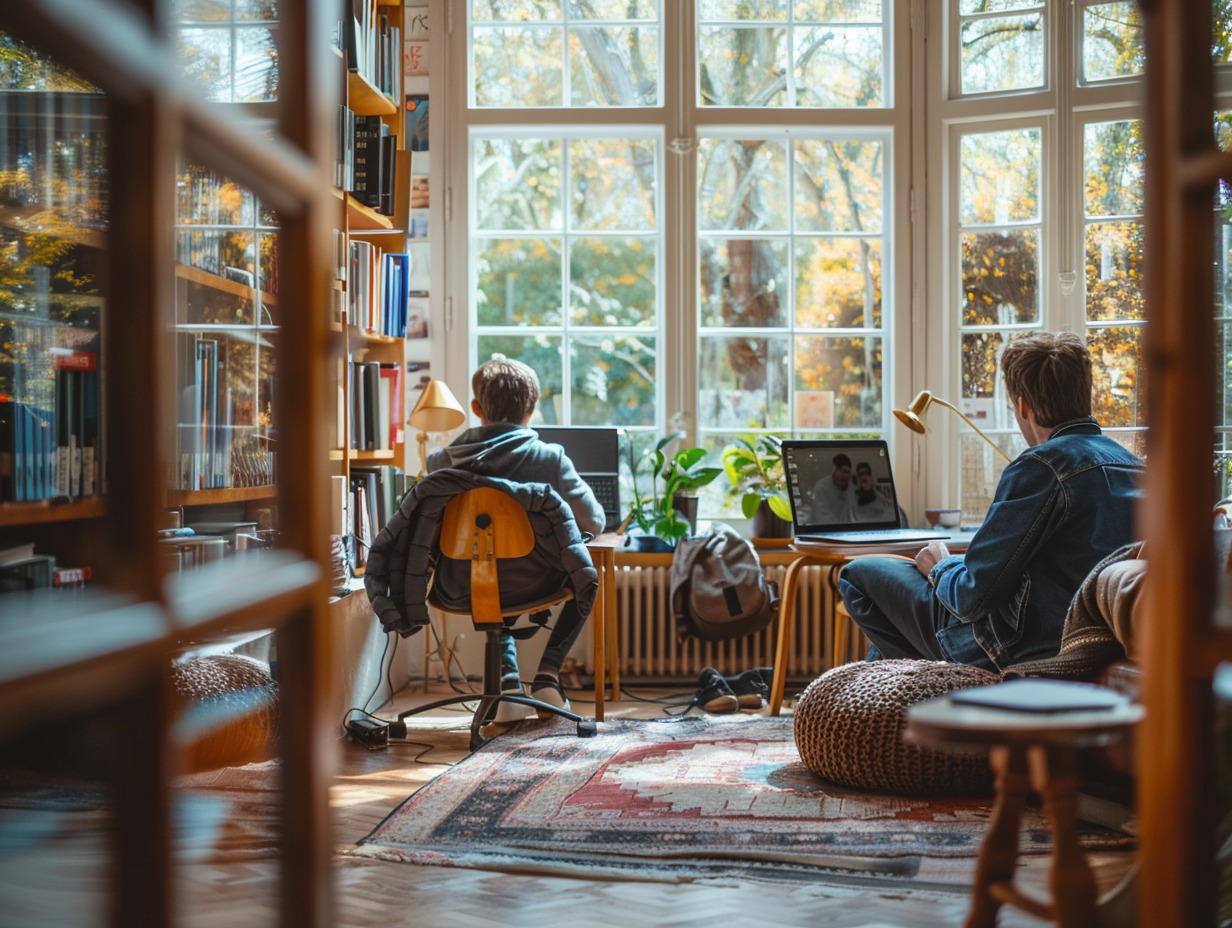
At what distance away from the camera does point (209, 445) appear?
34.6 inches

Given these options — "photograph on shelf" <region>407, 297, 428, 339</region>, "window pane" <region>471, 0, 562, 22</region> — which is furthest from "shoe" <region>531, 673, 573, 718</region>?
"window pane" <region>471, 0, 562, 22</region>

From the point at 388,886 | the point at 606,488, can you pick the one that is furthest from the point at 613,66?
the point at 388,886

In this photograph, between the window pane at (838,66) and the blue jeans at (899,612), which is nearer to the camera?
the blue jeans at (899,612)

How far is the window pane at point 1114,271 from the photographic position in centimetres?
404

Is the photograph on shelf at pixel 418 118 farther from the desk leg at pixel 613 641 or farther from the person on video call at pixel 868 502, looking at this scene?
the person on video call at pixel 868 502

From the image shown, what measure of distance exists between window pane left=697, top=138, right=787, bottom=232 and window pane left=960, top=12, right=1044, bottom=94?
2.56 ft

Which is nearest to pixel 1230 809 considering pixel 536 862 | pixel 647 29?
pixel 536 862

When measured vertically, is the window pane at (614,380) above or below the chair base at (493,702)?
above

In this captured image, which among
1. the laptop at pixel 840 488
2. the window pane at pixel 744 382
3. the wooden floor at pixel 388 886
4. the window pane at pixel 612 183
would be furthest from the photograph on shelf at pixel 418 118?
the wooden floor at pixel 388 886

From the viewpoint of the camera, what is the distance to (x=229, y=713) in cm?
95

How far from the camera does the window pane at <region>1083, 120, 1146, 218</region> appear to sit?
4035 mm

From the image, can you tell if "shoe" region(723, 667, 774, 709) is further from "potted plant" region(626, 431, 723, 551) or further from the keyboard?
the keyboard

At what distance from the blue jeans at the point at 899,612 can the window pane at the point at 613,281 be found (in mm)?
1630

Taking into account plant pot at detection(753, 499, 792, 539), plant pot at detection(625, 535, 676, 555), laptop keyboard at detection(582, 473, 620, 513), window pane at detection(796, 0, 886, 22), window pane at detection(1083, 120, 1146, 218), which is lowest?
plant pot at detection(625, 535, 676, 555)
